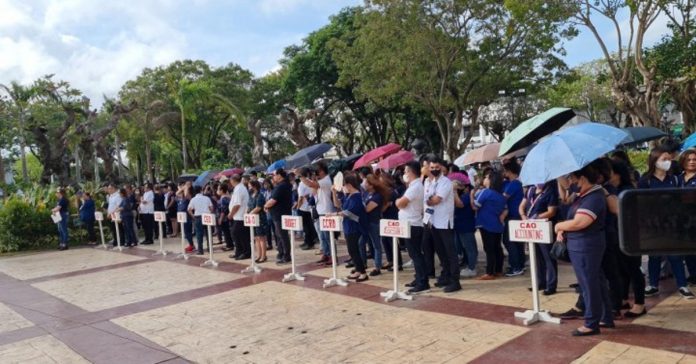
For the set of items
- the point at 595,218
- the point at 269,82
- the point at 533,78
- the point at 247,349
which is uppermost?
the point at 269,82

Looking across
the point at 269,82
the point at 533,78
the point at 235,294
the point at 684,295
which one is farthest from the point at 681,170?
the point at 269,82

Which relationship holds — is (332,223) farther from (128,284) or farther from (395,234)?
(128,284)

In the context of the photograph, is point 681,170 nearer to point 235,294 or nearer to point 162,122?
point 235,294

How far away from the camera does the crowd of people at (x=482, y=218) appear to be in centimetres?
483

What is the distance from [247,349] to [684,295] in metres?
4.72

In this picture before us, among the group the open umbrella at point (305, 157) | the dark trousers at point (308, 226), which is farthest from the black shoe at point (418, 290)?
the open umbrella at point (305, 157)

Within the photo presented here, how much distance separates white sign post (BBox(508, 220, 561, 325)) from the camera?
526 centimetres

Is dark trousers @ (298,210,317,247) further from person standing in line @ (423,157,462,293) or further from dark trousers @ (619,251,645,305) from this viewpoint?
dark trousers @ (619,251,645,305)

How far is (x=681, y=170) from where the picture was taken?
6.19m

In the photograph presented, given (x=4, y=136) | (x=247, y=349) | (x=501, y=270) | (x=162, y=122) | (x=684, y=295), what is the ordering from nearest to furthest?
(x=247, y=349) < (x=684, y=295) < (x=501, y=270) < (x=162, y=122) < (x=4, y=136)

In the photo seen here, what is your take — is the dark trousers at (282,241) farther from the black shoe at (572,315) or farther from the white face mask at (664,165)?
the white face mask at (664,165)

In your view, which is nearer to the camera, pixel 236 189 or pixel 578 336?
pixel 578 336

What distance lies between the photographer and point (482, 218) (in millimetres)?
7613

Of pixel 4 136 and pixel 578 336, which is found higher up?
pixel 4 136
